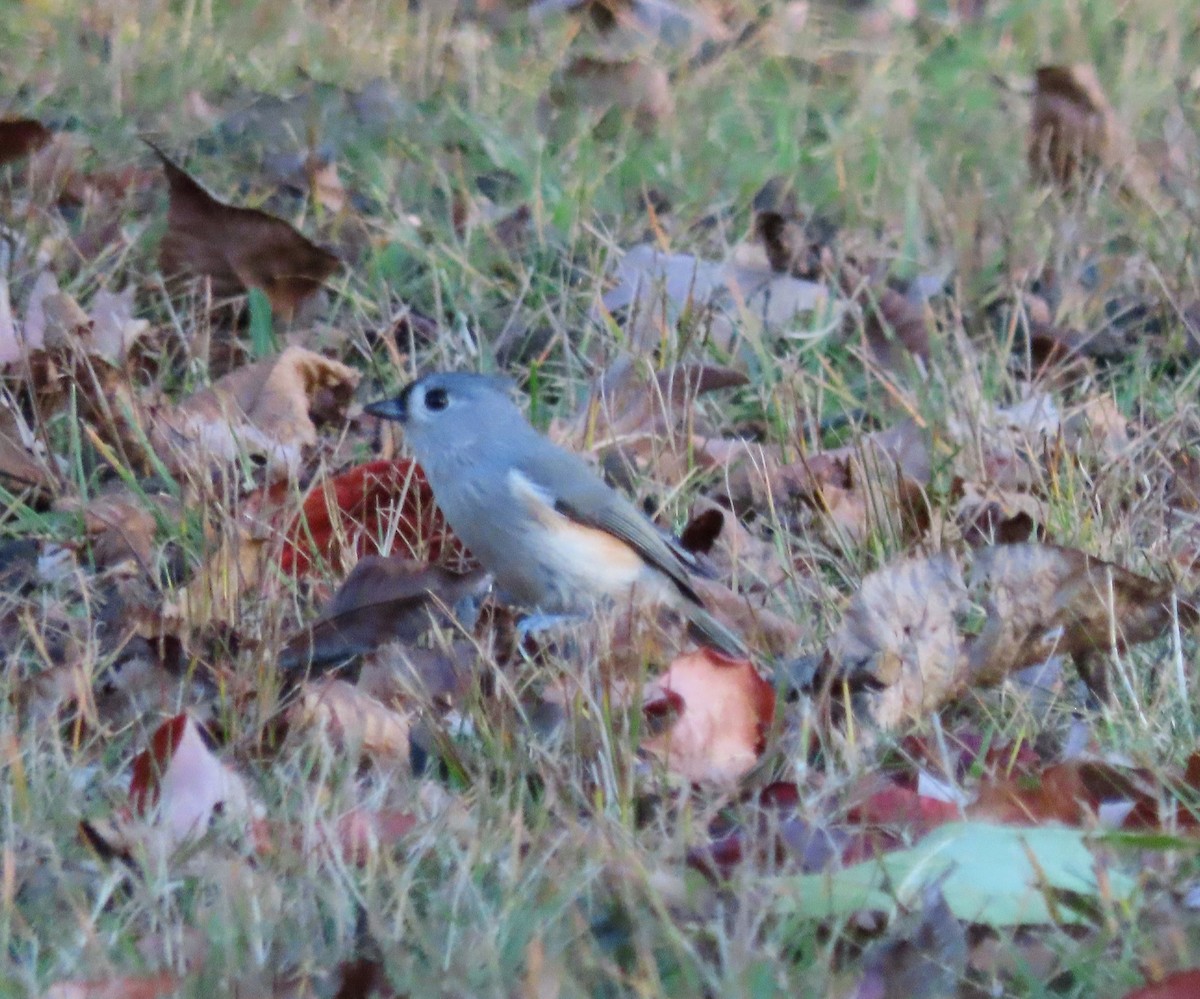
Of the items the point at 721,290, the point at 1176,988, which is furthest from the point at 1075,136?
the point at 1176,988

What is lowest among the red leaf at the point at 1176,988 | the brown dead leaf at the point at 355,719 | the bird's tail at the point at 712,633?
the bird's tail at the point at 712,633

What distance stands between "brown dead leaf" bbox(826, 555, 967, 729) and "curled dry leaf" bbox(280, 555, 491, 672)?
0.71 meters

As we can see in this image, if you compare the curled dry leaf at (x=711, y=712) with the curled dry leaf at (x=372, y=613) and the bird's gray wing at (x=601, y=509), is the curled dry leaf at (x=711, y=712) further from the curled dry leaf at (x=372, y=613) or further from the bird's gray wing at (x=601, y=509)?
the bird's gray wing at (x=601, y=509)

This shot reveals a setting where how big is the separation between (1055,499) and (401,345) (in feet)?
6.03

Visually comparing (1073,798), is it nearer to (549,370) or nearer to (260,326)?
(549,370)

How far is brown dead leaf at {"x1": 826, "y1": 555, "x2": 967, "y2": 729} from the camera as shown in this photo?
3.07 m

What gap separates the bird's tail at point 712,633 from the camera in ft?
11.2

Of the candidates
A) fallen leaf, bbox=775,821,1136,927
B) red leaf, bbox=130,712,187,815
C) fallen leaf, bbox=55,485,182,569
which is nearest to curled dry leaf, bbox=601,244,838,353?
fallen leaf, bbox=55,485,182,569

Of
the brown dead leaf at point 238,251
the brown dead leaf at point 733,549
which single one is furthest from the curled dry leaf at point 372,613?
the brown dead leaf at point 238,251

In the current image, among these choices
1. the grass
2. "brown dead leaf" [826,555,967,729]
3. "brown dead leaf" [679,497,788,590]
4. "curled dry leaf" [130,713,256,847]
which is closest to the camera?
the grass

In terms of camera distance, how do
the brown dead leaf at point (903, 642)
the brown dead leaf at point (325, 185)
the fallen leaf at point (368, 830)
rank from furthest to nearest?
1. the brown dead leaf at point (325, 185)
2. the brown dead leaf at point (903, 642)
3. the fallen leaf at point (368, 830)

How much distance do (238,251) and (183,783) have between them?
2361 millimetres

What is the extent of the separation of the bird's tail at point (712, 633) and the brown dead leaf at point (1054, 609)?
43 cm

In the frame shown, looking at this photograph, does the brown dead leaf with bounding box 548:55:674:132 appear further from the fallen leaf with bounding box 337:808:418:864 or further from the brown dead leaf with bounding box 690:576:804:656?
the fallen leaf with bounding box 337:808:418:864
